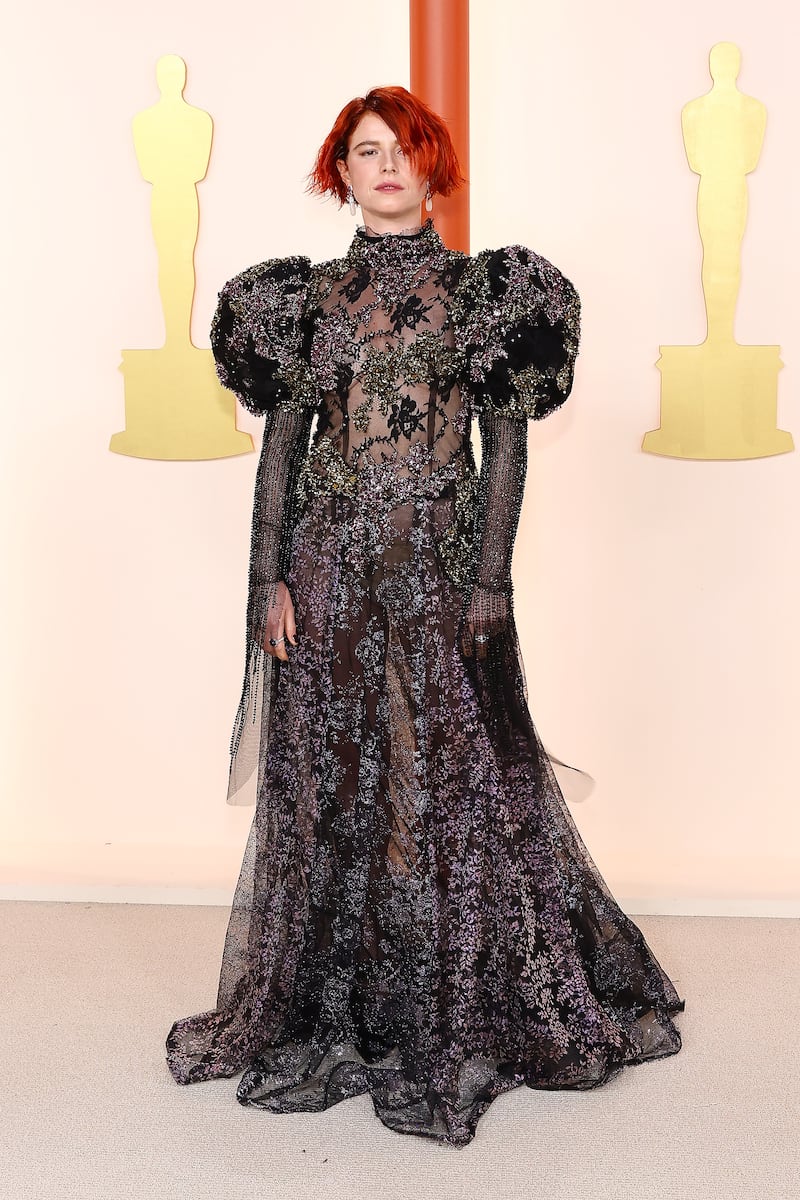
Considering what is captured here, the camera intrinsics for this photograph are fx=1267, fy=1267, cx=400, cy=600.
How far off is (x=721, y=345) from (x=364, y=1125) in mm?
1816

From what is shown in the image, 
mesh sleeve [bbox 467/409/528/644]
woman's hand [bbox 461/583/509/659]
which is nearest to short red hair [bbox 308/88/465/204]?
mesh sleeve [bbox 467/409/528/644]

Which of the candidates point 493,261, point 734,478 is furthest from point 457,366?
point 734,478

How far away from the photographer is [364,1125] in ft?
6.61

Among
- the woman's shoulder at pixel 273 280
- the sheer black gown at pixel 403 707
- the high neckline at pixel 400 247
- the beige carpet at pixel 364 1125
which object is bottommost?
the beige carpet at pixel 364 1125

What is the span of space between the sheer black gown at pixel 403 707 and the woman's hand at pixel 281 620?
0.05ft

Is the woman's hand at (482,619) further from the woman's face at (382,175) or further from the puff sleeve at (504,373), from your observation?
the woman's face at (382,175)

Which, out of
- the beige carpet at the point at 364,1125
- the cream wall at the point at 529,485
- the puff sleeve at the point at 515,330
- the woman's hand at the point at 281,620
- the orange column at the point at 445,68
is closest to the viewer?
the beige carpet at the point at 364,1125

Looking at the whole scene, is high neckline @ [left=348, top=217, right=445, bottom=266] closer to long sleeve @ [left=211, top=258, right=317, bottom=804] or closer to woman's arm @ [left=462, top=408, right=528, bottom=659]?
long sleeve @ [left=211, top=258, right=317, bottom=804]

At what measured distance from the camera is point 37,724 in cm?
317

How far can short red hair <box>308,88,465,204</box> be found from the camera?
2.04 metres

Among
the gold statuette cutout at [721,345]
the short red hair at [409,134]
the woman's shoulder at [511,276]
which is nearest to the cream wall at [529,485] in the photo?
the gold statuette cutout at [721,345]

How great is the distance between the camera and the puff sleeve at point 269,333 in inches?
81.9

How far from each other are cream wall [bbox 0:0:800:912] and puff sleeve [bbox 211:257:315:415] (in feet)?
2.80

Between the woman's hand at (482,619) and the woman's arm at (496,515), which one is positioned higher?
the woman's arm at (496,515)
